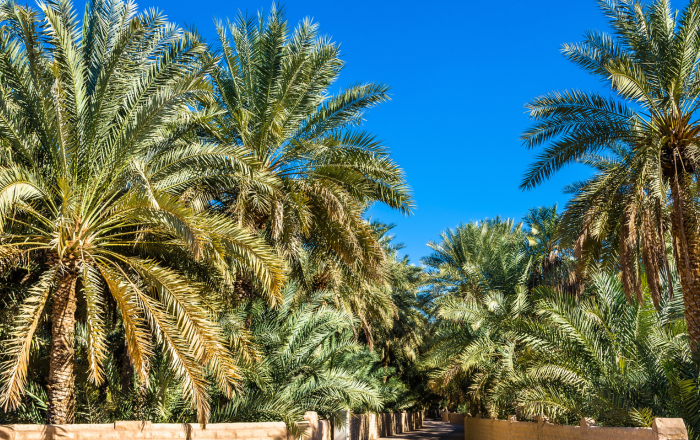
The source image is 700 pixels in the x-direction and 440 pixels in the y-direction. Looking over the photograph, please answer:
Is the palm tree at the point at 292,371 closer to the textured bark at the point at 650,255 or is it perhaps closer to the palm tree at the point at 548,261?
the textured bark at the point at 650,255

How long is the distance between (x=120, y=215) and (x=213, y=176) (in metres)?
1.97

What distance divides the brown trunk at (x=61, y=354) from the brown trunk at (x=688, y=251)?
1040cm

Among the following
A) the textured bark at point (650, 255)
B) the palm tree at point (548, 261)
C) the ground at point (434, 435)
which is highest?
the palm tree at point (548, 261)

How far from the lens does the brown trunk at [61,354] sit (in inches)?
344

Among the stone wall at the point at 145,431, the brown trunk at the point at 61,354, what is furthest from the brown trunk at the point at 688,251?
Answer: the brown trunk at the point at 61,354

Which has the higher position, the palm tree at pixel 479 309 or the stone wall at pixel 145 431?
the palm tree at pixel 479 309

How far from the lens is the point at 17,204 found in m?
8.34

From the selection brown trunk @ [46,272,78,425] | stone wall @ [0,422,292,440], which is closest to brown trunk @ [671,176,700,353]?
stone wall @ [0,422,292,440]

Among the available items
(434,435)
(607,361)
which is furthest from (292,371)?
(434,435)

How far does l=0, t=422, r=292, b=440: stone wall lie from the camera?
8453 millimetres

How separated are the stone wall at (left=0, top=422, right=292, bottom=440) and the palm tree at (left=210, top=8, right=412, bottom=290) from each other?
354 cm

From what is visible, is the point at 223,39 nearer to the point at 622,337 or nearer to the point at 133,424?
the point at 133,424

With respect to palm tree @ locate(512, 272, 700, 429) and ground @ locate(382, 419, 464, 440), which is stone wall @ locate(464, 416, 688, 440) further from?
ground @ locate(382, 419, 464, 440)

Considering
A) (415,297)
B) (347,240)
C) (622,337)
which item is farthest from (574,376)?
(415,297)
